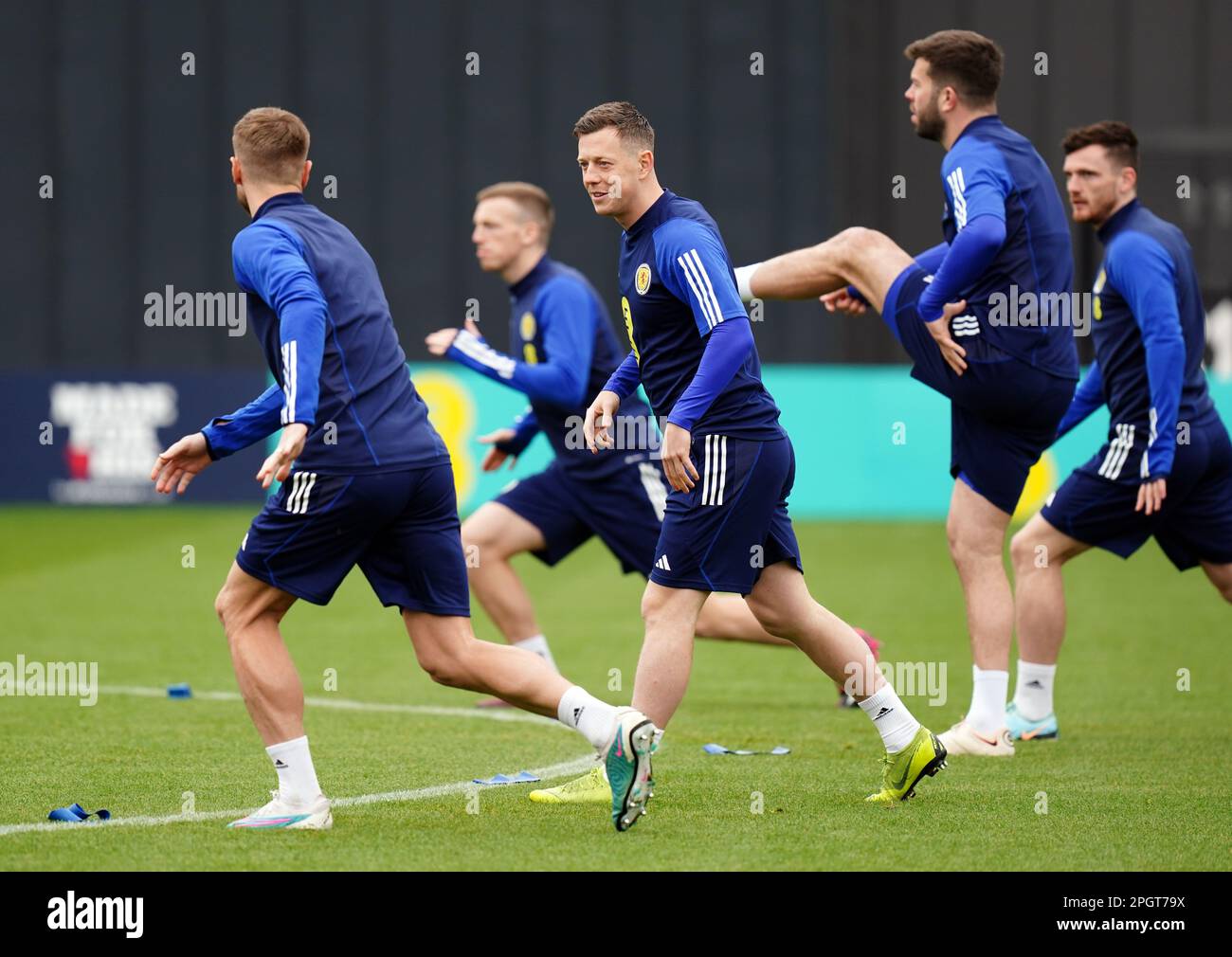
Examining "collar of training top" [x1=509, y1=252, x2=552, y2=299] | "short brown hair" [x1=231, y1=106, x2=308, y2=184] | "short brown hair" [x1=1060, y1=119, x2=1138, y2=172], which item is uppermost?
"short brown hair" [x1=1060, y1=119, x2=1138, y2=172]

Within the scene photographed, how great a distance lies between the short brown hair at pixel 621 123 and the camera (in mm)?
5762

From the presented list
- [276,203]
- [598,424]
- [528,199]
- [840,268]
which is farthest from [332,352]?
[528,199]

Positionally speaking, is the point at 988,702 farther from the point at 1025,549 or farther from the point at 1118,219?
the point at 1118,219

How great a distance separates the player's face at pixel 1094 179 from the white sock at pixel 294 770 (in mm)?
3955

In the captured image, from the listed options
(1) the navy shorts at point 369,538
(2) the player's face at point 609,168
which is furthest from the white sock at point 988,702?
(2) the player's face at point 609,168

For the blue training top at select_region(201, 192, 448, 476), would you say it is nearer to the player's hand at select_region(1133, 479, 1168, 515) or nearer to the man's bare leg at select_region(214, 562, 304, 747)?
the man's bare leg at select_region(214, 562, 304, 747)

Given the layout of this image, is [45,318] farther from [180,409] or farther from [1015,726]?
[1015,726]

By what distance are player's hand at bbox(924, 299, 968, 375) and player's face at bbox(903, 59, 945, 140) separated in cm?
74

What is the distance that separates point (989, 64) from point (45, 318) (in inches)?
705

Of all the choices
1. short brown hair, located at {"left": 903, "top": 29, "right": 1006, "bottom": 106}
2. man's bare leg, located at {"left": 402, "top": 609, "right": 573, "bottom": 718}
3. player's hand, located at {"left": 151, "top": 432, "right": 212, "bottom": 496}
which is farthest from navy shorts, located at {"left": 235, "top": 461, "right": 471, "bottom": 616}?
short brown hair, located at {"left": 903, "top": 29, "right": 1006, "bottom": 106}

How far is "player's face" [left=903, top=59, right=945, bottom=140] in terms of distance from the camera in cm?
693

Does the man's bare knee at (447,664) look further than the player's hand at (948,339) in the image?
No

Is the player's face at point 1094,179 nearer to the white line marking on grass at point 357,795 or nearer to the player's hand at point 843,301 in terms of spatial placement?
the player's hand at point 843,301

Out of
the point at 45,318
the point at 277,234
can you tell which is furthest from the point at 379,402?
the point at 45,318
